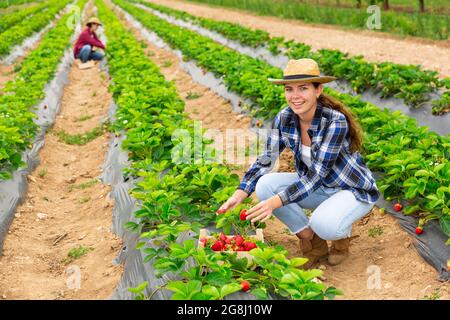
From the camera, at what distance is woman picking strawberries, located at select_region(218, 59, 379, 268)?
134 inches

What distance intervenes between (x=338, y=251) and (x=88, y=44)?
33.8 feet

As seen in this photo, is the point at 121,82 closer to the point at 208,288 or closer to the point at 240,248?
the point at 240,248

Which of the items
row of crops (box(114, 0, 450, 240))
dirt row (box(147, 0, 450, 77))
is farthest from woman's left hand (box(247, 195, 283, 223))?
dirt row (box(147, 0, 450, 77))

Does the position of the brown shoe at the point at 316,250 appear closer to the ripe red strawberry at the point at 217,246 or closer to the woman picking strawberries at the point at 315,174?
the woman picking strawberries at the point at 315,174

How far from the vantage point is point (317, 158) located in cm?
343

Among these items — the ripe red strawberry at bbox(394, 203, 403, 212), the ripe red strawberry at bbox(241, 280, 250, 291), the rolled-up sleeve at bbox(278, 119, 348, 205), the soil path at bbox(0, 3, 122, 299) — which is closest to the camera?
the ripe red strawberry at bbox(241, 280, 250, 291)

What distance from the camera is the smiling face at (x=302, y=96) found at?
340 centimetres

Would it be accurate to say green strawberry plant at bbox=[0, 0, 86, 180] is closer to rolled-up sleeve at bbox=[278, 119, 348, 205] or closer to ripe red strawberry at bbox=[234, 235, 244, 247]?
ripe red strawberry at bbox=[234, 235, 244, 247]

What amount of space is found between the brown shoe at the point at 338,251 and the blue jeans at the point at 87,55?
10.2m

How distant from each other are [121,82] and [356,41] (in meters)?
8.49

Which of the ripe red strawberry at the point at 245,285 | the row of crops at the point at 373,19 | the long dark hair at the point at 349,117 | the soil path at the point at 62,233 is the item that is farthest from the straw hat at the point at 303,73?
the row of crops at the point at 373,19

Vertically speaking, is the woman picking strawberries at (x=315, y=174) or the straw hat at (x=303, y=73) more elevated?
the straw hat at (x=303, y=73)

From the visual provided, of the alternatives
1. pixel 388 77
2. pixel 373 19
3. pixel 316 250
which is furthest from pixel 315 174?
pixel 373 19
